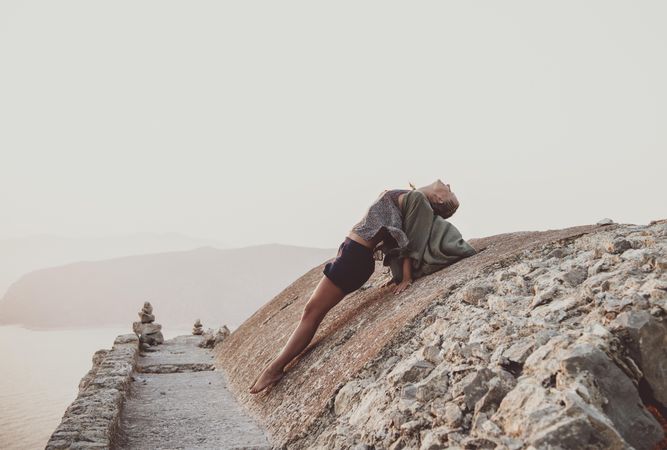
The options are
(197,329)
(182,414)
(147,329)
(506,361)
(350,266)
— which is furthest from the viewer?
(197,329)

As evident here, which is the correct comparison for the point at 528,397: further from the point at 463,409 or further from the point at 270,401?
the point at 270,401

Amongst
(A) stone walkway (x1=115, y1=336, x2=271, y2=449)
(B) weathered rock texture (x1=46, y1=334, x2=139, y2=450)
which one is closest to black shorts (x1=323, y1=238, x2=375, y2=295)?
(A) stone walkway (x1=115, y1=336, x2=271, y2=449)

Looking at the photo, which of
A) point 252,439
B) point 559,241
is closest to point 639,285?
point 559,241

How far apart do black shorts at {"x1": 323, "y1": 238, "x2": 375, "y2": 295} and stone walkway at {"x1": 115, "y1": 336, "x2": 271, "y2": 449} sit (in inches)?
68.0

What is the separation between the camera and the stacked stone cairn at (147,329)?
1337 cm

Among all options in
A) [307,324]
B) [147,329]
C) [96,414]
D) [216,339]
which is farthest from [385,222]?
[147,329]

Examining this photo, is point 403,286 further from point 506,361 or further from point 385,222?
point 506,361

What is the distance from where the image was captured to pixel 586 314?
3.08 meters

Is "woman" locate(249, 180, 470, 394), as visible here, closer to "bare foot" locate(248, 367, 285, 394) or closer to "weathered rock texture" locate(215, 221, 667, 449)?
"bare foot" locate(248, 367, 285, 394)

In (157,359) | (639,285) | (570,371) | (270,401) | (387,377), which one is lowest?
(157,359)

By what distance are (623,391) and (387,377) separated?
1629mm

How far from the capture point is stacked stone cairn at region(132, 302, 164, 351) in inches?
526

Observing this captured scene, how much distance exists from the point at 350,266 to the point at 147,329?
9.98 meters

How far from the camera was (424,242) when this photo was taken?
5727 mm
